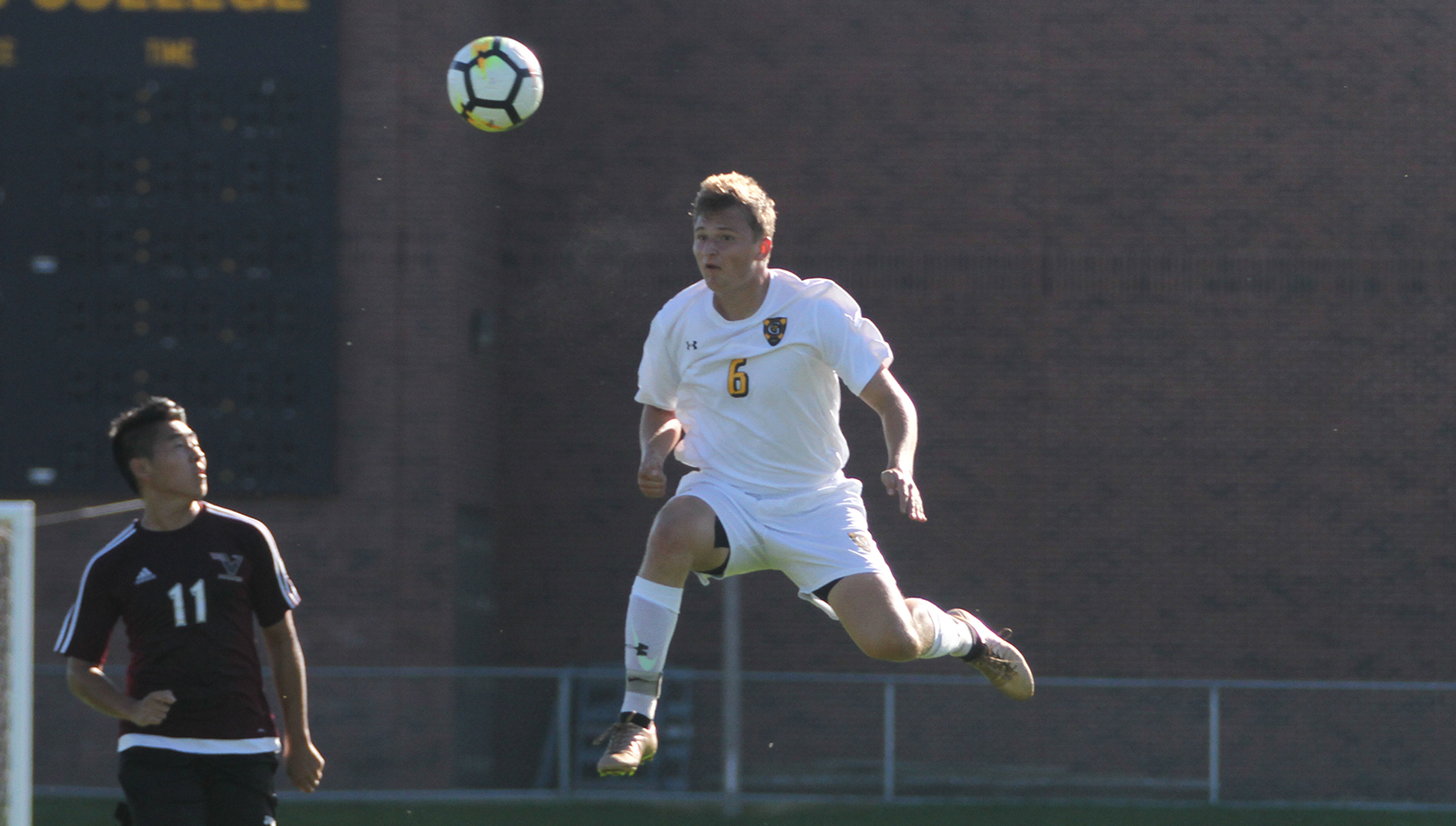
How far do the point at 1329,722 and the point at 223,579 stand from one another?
1105 cm

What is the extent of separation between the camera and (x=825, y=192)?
18.5m

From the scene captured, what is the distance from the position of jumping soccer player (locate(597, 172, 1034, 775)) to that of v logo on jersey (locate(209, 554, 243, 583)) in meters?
1.37

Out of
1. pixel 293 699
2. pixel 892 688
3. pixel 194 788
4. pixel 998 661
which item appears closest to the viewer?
pixel 194 788

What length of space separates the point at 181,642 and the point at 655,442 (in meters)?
1.77

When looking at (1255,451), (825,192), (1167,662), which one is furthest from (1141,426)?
(825,192)

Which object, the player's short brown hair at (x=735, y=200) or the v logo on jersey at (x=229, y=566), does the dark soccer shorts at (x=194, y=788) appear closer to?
the v logo on jersey at (x=229, y=566)

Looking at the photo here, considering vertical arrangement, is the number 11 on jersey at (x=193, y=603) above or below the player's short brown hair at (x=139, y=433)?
below

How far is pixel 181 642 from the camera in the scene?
5719 millimetres

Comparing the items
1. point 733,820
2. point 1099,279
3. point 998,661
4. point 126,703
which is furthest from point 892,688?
point 126,703

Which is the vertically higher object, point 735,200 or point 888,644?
point 735,200

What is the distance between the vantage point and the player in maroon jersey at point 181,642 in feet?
18.6

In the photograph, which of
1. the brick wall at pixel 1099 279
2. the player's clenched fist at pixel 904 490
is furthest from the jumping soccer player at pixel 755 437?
the brick wall at pixel 1099 279

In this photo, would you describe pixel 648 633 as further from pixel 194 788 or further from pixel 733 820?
pixel 733 820

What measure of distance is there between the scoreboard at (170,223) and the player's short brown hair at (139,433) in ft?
29.8
